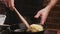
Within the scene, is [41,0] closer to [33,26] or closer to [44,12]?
[44,12]

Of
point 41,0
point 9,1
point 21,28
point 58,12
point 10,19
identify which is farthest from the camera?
point 58,12

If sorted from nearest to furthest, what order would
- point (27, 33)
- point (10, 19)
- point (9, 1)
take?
point (27, 33) < point (9, 1) < point (10, 19)

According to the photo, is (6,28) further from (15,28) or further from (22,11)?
(22,11)

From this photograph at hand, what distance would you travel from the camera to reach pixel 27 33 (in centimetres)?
81

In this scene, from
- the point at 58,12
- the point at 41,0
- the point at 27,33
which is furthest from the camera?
the point at 58,12

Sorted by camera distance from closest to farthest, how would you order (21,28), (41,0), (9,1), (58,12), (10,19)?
1. (21,28)
2. (9,1)
3. (10,19)
4. (41,0)
5. (58,12)

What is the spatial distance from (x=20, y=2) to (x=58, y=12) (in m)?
1.11

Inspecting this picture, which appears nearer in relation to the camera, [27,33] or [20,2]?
[27,33]

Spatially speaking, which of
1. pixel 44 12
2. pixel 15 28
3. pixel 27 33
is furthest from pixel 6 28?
pixel 44 12

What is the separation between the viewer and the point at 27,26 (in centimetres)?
92

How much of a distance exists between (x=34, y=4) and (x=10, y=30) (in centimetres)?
59

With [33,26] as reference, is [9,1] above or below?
above

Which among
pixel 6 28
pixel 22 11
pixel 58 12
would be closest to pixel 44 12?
pixel 22 11

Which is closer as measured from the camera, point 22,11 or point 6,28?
point 6,28
